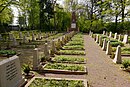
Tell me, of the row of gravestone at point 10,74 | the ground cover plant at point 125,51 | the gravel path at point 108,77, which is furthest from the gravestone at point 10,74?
the ground cover plant at point 125,51

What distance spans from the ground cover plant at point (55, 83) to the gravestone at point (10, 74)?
1.69 feet

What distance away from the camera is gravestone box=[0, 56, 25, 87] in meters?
5.78

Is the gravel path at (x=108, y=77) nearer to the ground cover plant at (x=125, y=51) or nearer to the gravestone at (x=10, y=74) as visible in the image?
the gravestone at (x=10, y=74)

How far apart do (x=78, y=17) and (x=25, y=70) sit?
59.0 meters

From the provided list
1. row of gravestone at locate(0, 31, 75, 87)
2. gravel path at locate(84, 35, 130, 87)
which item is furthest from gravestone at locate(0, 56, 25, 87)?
gravel path at locate(84, 35, 130, 87)

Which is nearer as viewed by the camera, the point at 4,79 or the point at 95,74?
the point at 4,79

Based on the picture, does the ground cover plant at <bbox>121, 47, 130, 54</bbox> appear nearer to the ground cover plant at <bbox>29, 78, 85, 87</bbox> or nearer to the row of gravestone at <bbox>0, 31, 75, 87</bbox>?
the ground cover plant at <bbox>29, 78, 85, 87</bbox>

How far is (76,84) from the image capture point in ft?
23.7

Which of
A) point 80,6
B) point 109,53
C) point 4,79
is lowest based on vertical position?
point 109,53

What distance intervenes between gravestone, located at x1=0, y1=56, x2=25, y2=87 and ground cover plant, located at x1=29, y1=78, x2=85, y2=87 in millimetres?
516

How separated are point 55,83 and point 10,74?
169 centimetres

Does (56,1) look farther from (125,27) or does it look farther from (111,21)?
(125,27)

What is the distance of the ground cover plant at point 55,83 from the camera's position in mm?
7095

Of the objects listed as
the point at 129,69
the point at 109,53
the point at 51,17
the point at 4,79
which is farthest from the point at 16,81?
the point at 51,17
